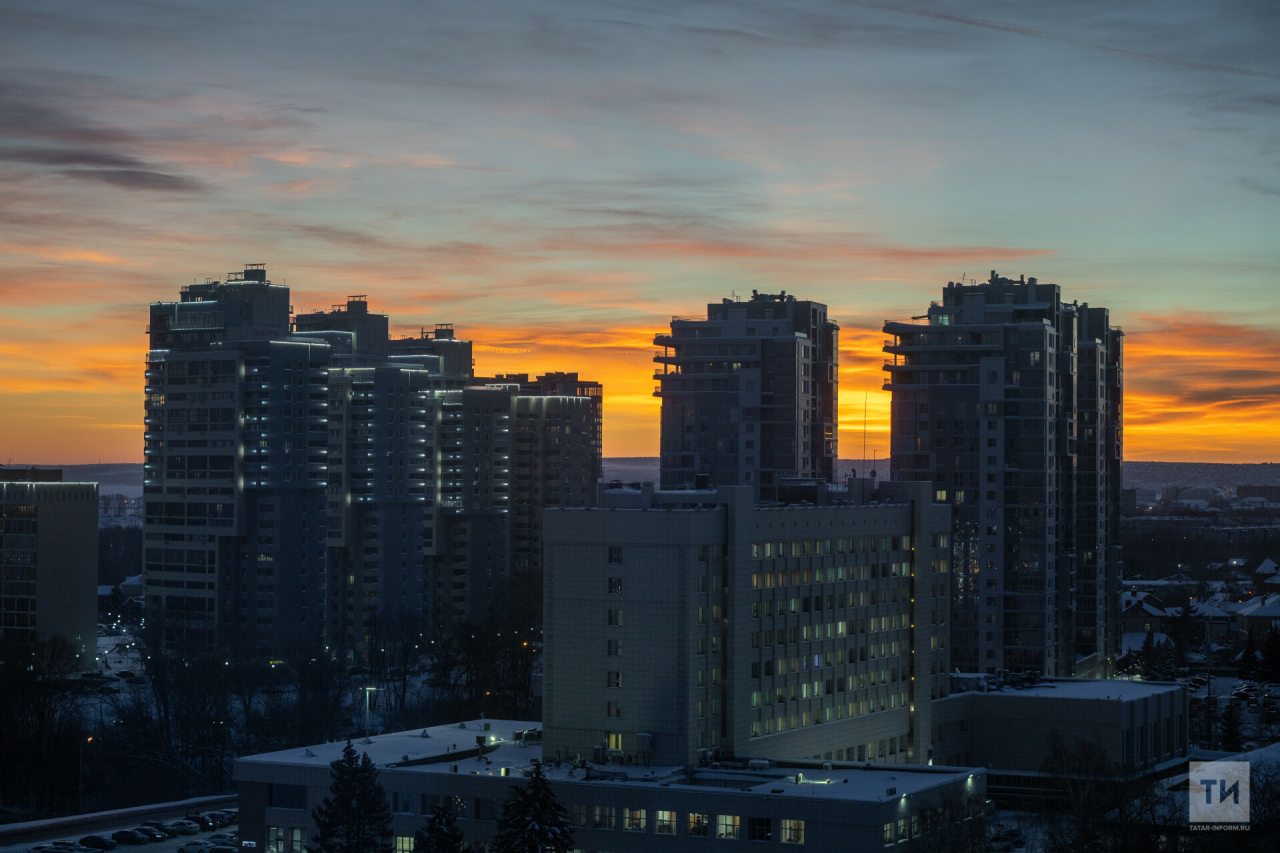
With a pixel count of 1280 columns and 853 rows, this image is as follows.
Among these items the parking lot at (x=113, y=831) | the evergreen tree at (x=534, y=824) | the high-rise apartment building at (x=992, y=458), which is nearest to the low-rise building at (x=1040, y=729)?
the high-rise apartment building at (x=992, y=458)

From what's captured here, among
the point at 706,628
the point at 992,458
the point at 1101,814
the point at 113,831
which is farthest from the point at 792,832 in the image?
the point at 992,458

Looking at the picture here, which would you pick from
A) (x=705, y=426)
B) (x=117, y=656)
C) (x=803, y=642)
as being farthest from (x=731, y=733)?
(x=117, y=656)

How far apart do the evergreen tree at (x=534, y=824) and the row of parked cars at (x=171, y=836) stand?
86.5 feet

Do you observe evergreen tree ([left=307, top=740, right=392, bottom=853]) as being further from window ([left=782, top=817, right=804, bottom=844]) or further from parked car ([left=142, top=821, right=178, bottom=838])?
parked car ([left=142, top=821, right=178, bottom=838])

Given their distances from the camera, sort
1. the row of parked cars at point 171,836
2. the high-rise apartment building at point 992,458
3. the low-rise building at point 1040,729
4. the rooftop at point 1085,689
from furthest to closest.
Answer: the high-rise apartment building at point 992,458 < the rooftop at point 1085,689 < the low-rise building at point 1040,729 < the row of parked cars at point 171,836

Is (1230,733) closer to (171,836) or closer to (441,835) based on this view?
(441,835)

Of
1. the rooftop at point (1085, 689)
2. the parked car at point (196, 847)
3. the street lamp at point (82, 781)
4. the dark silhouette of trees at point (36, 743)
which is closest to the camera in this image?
the parked car at point (196, 847)

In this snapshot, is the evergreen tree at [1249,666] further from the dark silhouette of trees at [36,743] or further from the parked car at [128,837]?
the parked car at [128,837]

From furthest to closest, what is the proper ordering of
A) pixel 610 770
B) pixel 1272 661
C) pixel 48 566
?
pixel 48 566 < pixel 1272 661 < pixel 610 770

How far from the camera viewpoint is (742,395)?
173 metres

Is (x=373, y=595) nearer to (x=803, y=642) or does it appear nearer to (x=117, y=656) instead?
(x=117, y=656)

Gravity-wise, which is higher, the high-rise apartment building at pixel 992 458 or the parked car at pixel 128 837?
the high-rise apartment building at pixel 992 458
